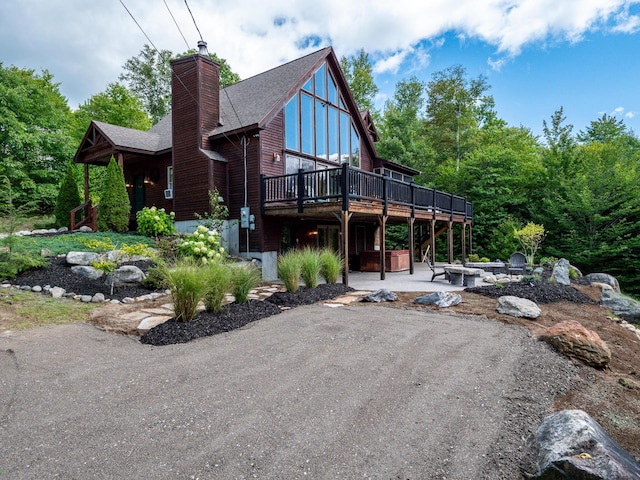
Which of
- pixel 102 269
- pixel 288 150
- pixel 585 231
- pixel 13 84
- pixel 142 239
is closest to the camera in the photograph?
pixel 102 269

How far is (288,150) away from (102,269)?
262 inches

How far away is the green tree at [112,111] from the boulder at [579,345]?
26.1m

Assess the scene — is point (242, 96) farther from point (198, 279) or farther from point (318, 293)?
point (198, 279)

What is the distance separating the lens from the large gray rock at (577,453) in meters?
1.75

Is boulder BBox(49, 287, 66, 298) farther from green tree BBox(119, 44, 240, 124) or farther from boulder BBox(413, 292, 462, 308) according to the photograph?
green tree BBox(119, 44, 240, 124)

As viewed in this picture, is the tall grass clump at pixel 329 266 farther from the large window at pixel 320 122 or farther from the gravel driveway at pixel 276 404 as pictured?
the large window at pixel 320 122

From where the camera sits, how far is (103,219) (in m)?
11.5

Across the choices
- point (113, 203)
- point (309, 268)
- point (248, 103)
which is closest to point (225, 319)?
point (309, 268)

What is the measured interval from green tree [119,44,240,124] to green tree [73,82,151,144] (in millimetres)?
1658

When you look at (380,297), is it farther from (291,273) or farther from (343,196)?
(343,196)

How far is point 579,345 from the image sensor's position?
3881 millimetres

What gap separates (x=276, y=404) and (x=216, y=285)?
2725 millimetres

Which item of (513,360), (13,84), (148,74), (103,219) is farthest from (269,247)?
(148,74)

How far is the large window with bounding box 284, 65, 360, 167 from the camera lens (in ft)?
38.1
